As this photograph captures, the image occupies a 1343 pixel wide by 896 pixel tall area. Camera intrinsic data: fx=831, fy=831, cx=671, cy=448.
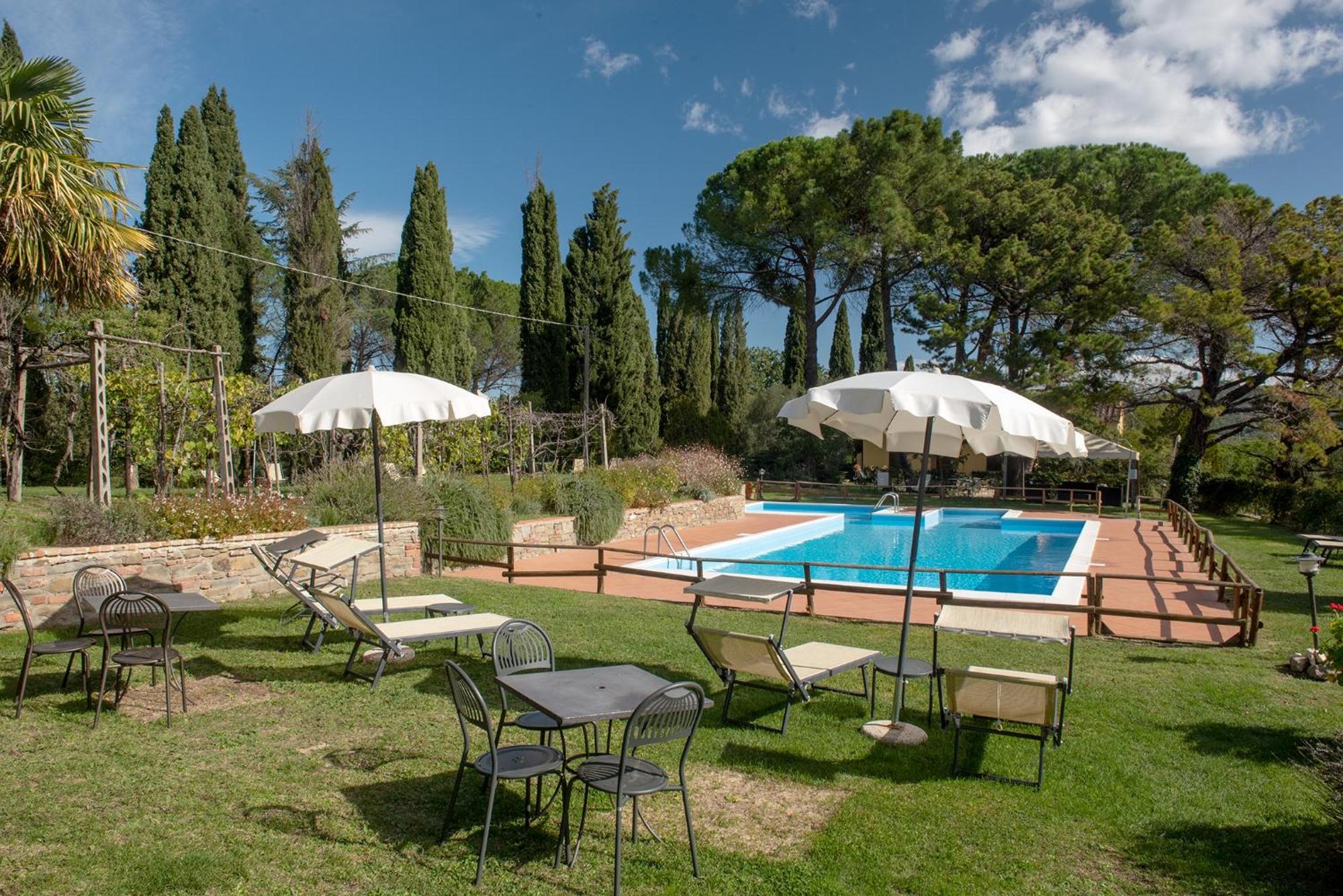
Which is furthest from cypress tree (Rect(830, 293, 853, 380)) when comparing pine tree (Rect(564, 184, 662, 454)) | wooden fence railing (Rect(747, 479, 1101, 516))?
pine tree (Rect(564, 184, 662, 454))

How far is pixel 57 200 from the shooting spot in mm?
7613

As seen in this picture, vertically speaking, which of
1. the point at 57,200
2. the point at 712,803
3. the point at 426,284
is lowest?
the point at 712,803

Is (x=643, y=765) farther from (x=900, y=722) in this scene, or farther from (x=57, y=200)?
(x=57, y=200)

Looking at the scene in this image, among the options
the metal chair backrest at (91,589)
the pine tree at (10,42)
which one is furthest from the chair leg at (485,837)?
the pine tree at (10,42)

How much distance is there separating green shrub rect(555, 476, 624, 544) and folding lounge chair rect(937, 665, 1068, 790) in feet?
37.0

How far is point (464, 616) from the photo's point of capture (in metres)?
6.48

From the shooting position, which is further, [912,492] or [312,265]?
[912,492]

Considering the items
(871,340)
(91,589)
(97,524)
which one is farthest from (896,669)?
(871,340)

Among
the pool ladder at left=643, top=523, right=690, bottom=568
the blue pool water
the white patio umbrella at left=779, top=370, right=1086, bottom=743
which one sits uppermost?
the white patio umbrella at left=779, top=370, right=1086, bottom=743

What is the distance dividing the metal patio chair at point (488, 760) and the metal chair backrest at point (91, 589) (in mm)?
3278

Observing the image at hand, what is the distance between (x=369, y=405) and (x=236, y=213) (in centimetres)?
2430

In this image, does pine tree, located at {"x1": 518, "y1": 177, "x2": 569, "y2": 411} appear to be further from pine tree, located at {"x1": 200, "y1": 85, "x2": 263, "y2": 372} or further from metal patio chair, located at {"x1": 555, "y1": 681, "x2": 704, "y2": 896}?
metal patio chair, located at {"x1": 555, "y1": 681, "x2": 704, "y2": 896}

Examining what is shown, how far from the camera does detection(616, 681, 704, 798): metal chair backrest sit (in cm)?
308

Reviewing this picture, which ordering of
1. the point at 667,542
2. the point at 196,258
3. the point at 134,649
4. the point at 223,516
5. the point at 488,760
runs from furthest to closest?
the point at 196,258
the point at 667,542
the point at 223,516
the point at 134,649
the point at 488,760
